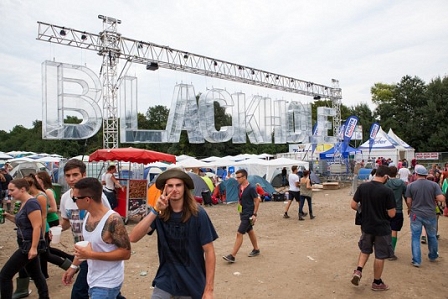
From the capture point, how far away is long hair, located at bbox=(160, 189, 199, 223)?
8.47 ft

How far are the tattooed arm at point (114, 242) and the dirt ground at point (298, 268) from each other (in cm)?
257

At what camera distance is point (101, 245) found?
2711mm

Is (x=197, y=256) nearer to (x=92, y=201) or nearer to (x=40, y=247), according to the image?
(x=92, y=201)

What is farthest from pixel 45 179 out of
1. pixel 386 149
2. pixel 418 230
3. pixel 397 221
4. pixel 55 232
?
pixel 386 149

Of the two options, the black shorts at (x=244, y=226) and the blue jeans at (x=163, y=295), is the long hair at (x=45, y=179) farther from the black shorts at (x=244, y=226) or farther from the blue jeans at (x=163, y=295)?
the blue jeans at (x=163, y=295)

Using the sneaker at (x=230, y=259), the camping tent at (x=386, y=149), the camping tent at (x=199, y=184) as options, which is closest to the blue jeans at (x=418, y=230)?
the sneaker at (x=230, y=259)

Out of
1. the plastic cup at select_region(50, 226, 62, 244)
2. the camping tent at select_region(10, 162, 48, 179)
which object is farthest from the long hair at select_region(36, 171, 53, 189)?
the camping tent at select_region(10, 162, 48, 179)

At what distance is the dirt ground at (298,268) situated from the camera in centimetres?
505

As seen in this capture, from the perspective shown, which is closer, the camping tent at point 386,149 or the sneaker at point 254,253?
the sneaker at point 254,253

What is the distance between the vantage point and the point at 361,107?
53.3 meters

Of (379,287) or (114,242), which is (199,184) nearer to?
(379,287)

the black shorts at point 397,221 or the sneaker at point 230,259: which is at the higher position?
the black shorts at point 397,221

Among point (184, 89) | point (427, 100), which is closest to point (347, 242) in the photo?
point (184, 89)

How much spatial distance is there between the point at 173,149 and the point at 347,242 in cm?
3605
